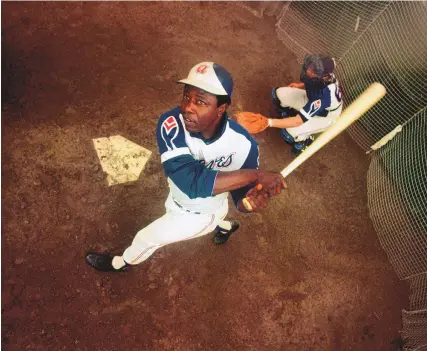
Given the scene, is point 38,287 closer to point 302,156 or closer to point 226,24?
point 302,156

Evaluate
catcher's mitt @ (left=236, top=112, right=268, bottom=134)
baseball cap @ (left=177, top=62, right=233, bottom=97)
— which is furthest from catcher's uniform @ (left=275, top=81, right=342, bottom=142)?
baseball cap @ (left=177, top=62, right=233, bottom=97)

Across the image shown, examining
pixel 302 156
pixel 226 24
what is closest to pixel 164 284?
pixel 302 156

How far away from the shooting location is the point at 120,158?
13.4 ft

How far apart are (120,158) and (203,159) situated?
2.00m

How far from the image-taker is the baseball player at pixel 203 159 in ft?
6.82

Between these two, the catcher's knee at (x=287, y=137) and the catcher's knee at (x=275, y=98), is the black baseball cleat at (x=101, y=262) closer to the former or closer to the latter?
the catcher's knee at (x=287, y=137)

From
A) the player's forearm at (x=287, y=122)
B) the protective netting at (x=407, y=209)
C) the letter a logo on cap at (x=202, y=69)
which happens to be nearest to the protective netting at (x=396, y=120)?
the protective netting at (x=407, y=209)

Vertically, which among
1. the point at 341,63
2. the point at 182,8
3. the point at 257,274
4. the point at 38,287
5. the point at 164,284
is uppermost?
the point at 341,63

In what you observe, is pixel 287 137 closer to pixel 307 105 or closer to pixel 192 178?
pixel 307 105

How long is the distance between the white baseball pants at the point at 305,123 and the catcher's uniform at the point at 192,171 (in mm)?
2276

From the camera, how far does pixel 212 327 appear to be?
137 inches

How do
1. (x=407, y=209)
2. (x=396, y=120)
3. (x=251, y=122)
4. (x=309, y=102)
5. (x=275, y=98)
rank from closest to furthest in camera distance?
(x=251, y=122), (x=309, y=102), (x=407, y=209), (x=396, y=120), (x=275, y=98)

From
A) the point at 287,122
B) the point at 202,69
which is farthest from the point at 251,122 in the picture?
the point at 202,69

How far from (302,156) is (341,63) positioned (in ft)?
13.5
